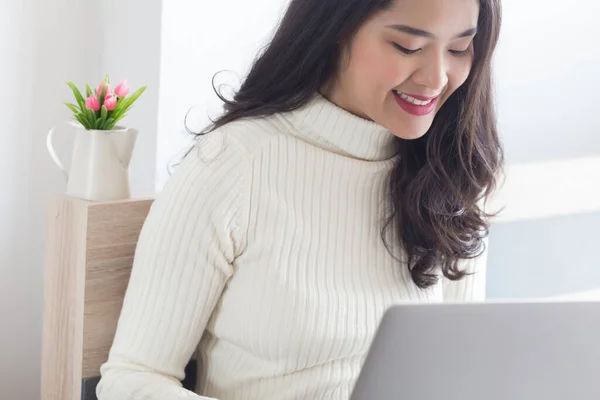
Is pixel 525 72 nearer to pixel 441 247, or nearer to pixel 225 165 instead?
pixel 441 247

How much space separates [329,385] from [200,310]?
21 centimetres

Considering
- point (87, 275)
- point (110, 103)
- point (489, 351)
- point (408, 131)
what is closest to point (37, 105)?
point (110, 103)

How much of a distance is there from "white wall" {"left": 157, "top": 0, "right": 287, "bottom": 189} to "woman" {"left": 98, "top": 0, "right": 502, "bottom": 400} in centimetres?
48

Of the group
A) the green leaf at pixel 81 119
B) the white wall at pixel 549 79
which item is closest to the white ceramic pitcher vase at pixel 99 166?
the green leaf at pixel 81 119

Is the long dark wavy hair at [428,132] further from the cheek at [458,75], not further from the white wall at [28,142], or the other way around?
the white wall at [28,142]

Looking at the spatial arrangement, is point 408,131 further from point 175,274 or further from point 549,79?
point 549,79

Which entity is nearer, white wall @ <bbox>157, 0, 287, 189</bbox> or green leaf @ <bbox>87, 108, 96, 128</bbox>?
green leaf @ <bbox>87, 108, 96, 128</bbox>

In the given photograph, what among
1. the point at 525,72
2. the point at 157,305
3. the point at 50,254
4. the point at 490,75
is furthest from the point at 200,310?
the point at 525,72

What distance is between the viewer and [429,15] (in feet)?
4.11

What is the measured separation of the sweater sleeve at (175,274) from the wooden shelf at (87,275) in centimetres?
9

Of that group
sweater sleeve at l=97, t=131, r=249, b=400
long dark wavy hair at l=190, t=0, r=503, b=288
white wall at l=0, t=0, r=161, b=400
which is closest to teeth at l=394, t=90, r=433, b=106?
long dark wavy hair at l=190, t=0, r=503, b=288

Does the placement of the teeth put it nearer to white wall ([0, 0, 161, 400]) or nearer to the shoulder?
the shoulder

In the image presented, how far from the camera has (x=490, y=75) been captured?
1441 mm

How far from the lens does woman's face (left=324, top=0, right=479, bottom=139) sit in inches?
49.6
